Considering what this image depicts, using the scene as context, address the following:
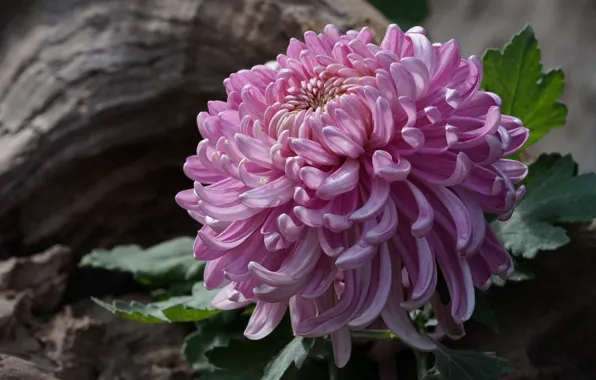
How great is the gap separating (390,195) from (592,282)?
14.3 inches

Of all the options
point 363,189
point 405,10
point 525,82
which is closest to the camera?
point 363,189

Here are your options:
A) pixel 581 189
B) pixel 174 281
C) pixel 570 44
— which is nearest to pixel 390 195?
pixel 581 189

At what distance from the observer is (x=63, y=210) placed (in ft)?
3.23

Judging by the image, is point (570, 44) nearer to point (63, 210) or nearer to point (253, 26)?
point (253, 26)

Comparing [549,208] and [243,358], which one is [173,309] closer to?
[243,358]

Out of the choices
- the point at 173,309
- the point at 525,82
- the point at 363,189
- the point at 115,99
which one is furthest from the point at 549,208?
the point at 115,99

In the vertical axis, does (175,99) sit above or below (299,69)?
below

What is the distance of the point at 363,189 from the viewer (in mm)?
506

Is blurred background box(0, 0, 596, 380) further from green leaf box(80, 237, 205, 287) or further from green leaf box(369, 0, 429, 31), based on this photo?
green leaf box(369, 0, 429, 31)

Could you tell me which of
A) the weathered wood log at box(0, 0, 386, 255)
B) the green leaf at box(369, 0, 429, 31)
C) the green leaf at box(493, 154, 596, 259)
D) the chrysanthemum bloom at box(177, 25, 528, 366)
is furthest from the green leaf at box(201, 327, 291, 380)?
the green leaf at box(369, 0, 429, 31)

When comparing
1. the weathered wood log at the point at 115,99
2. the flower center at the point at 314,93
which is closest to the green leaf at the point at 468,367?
the flower center at the point at 314,93

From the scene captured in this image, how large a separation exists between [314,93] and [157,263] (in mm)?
415

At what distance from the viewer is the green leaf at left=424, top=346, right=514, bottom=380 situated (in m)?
0.59

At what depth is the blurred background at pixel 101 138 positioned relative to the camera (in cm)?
84
